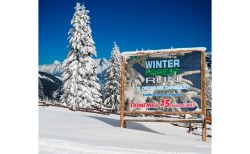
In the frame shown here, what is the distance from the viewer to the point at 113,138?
1224 centimetres

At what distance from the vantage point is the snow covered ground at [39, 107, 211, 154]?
1144 cm

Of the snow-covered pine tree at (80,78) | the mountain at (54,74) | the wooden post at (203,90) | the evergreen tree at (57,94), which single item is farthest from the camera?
the evergreen tree at (57,94)

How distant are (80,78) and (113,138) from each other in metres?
6.37

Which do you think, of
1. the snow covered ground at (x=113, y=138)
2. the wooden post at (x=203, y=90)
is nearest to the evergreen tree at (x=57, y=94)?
the snow covered ground at (x=113, y=138)

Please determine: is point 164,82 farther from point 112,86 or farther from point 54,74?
point 54,74

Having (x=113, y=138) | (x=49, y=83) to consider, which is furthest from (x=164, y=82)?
(x=49, y=83)

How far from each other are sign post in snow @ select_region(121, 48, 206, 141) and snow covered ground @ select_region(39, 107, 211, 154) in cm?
51

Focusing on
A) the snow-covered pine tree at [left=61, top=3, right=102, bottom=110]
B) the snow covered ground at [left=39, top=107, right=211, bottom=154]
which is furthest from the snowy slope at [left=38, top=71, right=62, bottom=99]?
the snow covered ground at [left=39, top=107, right=211, bottom=154]

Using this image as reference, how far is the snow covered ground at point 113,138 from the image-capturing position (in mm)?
11438

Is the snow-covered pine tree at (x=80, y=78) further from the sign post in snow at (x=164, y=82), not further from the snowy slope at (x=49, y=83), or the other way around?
the sign post in snow at (x=164, y=82)

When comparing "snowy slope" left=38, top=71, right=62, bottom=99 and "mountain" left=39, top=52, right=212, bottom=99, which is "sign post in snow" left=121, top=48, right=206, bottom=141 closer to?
"mountain" left=39, top=52, right=212, bottom=99

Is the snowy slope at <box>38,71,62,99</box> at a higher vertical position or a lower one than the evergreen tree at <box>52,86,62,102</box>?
higher
